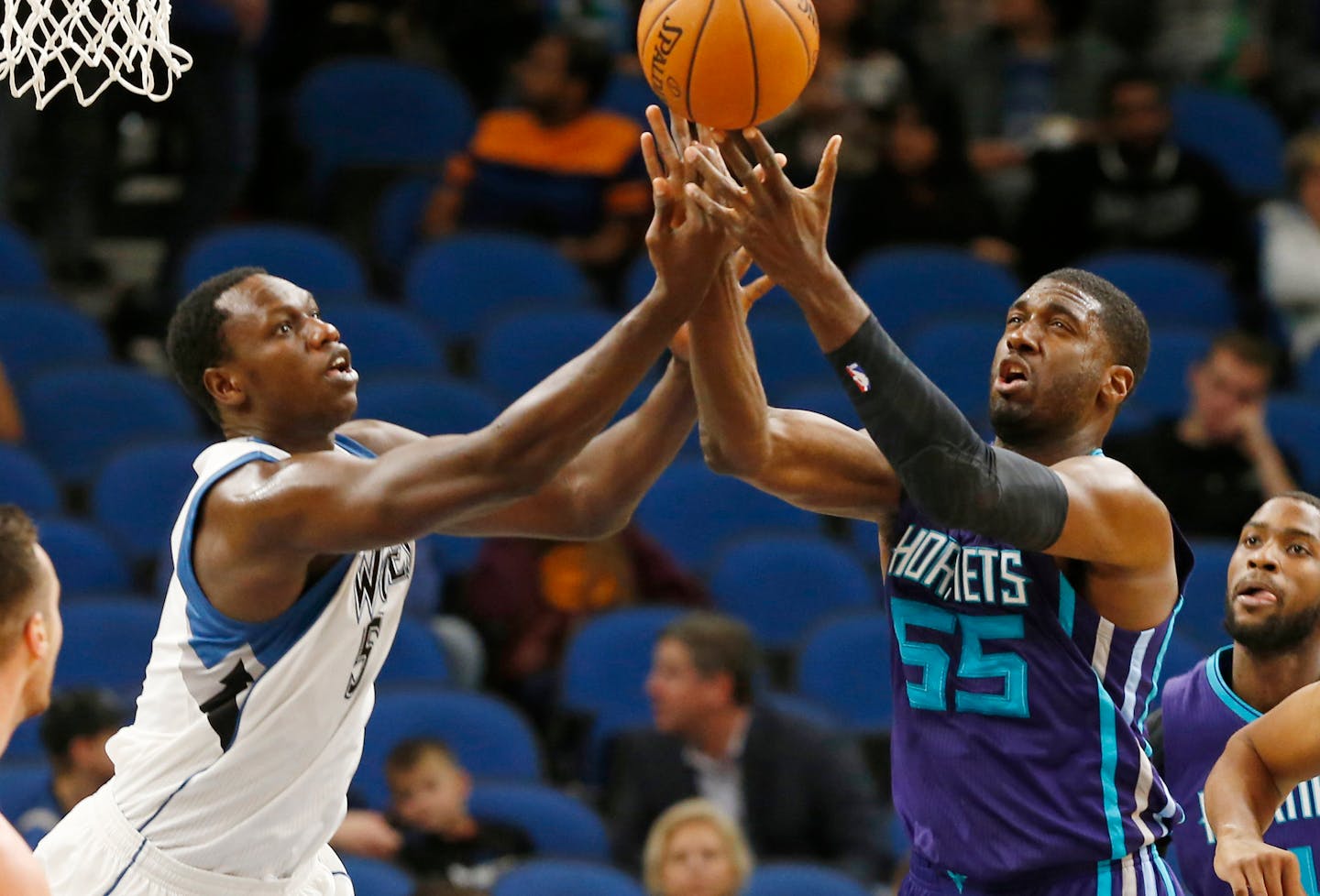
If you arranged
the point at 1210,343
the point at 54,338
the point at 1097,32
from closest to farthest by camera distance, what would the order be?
the point at 54,338
the point at 1210,343
the point at 1097,32

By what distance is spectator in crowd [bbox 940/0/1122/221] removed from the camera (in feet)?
37.8

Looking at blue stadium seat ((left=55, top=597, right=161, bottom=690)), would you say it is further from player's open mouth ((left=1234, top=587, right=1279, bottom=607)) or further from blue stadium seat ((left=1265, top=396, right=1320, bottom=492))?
blue stadium seat ((left=1265, top=396, right=1320, bottom=492))

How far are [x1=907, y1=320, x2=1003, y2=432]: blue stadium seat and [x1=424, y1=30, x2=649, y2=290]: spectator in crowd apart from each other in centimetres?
166

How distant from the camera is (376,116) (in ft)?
35.1

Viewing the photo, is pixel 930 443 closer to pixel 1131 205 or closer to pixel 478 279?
pixel 478 279

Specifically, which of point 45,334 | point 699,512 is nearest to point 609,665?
point 699,512

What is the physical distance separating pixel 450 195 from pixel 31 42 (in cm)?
580

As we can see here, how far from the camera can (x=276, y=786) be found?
14.4 ft

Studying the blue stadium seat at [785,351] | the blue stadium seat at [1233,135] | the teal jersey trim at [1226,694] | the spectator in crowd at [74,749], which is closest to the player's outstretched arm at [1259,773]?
the teal jersey trim at [1226,694]

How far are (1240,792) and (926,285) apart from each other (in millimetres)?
6052

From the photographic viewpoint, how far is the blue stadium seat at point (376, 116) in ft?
34.7

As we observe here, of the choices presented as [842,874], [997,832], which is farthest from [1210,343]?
[997,832]

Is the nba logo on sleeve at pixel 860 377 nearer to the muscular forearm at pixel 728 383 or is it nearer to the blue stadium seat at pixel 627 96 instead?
the muscular forearm at pixel 728 383

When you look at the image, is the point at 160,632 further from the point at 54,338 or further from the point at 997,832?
the point at 54,338
